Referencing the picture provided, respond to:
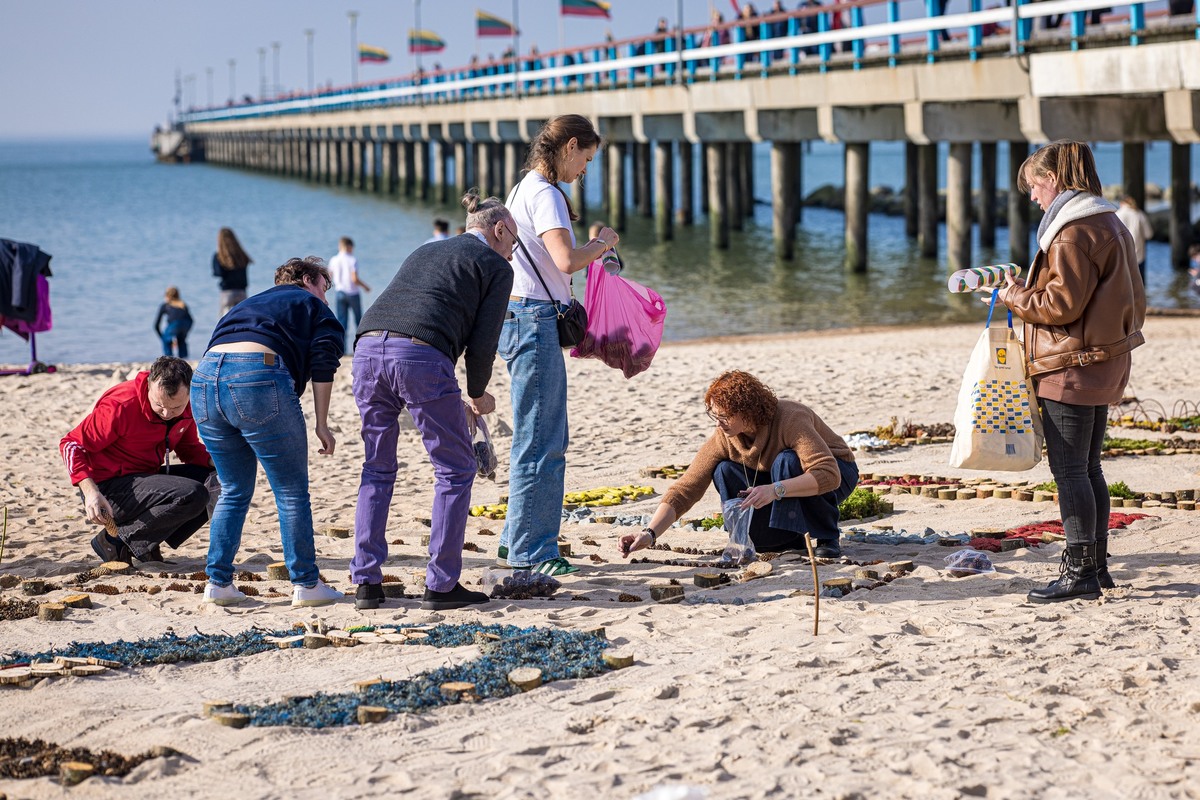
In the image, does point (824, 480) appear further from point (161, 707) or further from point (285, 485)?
point (161, 707)

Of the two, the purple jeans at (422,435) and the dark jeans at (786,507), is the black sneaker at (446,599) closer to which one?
the purple jeans at (422,435)

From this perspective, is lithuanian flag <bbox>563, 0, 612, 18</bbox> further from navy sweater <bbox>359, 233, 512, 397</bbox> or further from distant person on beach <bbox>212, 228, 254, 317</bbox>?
navy sweater <bbox>359, 233, 512, 397</bbox>

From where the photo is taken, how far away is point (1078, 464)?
5184mm

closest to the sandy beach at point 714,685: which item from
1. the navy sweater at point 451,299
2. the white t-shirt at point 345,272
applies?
the navy sweater at point 451,299

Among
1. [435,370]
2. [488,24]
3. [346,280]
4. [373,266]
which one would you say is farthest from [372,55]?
[435,370]

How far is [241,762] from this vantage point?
394cm

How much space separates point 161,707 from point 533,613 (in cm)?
157

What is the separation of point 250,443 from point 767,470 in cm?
218

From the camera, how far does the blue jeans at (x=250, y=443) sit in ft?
17.7

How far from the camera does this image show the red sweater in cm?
639

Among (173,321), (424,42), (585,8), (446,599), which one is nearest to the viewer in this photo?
(446,599)

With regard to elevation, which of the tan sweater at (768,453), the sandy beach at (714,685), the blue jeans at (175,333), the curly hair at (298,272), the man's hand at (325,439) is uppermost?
the curly hair at (298,272)

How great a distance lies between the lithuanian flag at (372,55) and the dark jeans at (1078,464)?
7121 cm

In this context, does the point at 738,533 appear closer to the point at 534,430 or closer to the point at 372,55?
the point at 534,430
